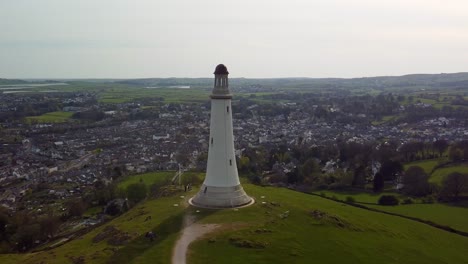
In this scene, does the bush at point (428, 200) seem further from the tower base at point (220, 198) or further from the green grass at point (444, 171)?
the tower base at point (220, 198)

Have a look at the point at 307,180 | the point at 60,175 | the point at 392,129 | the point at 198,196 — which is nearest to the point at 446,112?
the point at 392,129

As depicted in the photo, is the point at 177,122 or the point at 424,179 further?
the point at 177,122

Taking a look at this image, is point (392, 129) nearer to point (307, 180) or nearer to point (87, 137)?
point (307, 180)

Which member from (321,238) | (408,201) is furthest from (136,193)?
(408,201)

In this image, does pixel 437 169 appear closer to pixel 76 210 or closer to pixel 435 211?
pixel 435 211

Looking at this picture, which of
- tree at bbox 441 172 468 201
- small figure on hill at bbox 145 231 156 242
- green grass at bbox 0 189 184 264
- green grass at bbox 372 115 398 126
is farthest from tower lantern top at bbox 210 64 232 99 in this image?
green grass at bbox 372 115 398 126

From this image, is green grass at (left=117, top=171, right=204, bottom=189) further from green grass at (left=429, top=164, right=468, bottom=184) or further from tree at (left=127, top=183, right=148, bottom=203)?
green grass at (left=429, top=164, right=468, bottom=184)

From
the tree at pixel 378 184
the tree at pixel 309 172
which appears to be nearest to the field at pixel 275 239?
the tree at pixel 378 184
